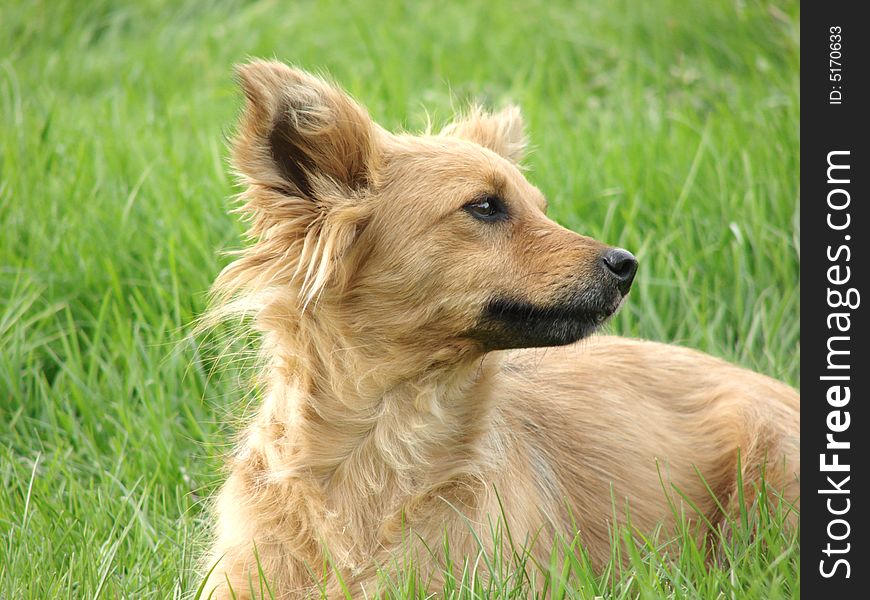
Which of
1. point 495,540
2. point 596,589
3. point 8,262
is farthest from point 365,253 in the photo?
point 8,262

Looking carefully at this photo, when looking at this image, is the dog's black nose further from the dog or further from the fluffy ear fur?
the fluffy ear fur

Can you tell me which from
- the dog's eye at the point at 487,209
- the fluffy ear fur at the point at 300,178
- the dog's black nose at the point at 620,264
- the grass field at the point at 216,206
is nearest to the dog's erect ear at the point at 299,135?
the fluffy ear fur at the point at 300,178

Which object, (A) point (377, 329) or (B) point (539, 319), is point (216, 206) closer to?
(A) point (377, 329)

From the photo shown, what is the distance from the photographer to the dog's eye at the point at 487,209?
3.29m

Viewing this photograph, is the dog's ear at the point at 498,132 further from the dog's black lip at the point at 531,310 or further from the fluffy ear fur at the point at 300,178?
the dog's black lip at the point at 531,310

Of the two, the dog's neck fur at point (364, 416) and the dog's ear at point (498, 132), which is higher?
the dog's ear at point (498, 132)

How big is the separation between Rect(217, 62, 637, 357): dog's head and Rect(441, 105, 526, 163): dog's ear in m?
0.56

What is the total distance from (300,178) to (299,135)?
0.15 m

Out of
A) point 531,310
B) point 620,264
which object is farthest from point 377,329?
point 620,264

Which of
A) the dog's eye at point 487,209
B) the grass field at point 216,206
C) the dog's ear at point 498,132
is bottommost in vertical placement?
the grass field at point 216,206

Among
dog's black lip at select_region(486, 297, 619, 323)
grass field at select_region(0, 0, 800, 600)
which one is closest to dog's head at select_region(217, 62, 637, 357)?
dog's black lip at select_region(486, 297, 619, 323)

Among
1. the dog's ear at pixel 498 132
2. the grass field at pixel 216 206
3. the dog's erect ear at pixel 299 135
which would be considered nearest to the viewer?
the dog's erect ear at pixel 299 135

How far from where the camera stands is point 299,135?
3.22 metres

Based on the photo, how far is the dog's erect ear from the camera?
308 centimetres
